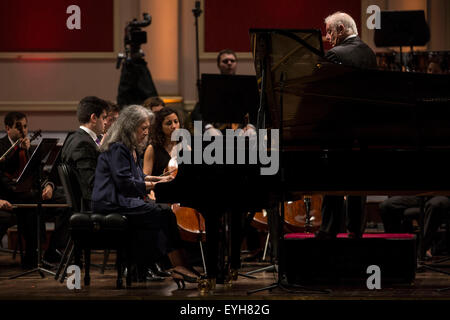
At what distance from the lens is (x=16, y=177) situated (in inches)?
234

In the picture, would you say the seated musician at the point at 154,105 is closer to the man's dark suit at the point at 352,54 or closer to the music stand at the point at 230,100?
the music stand at the point at 230,100

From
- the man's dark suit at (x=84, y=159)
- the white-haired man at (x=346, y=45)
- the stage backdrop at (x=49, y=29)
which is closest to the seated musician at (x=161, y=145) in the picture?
the man's dark suit at (x=84, y=159)

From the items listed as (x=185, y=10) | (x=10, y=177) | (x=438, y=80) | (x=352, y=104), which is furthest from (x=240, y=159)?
(x=185, y=10)

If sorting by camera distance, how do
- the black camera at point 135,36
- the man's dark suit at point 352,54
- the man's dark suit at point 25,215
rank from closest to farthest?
the man's dark suit at point 352,54 < the man's dark suit at point 25,215 < the black camera at point 135,36

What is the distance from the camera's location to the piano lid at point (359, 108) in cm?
430

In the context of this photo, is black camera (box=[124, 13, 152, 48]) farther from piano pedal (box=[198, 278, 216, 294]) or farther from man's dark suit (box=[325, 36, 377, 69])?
piano pedal (box=[198, 278, 216, 294])

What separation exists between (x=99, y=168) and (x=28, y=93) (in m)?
3.91

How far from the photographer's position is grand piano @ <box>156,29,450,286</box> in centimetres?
418

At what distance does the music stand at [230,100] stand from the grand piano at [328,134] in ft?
2.32

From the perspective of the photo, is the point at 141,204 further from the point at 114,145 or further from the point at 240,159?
the point at 240,159

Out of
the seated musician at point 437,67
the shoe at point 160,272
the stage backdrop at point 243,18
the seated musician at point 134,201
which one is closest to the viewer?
the seated musician at point 134,201

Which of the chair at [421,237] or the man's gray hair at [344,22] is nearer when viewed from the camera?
the man's gray hair at [344,22]

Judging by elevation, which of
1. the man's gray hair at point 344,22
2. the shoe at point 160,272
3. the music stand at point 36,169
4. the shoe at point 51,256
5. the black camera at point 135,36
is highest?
the black camera at point 135,36

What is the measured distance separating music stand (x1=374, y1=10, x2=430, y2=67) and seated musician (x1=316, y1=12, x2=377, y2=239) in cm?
159
